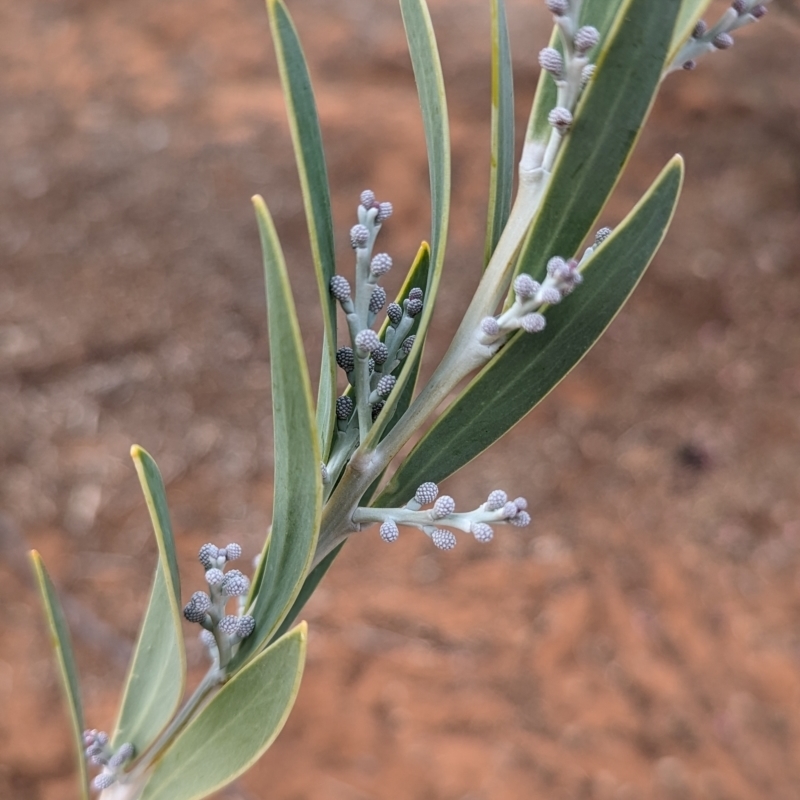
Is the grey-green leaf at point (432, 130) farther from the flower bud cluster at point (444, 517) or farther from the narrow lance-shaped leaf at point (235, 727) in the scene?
the narrow lance-shaped leaf at point (235, 727)

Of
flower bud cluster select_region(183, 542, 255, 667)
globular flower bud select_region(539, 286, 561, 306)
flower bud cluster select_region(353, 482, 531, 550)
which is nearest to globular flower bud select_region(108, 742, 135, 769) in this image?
flower bud cluster select_region(183, 542, 255, 667)

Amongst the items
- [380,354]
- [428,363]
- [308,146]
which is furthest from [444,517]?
[428,363]

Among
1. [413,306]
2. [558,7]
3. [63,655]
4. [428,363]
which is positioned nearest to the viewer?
[558,7]

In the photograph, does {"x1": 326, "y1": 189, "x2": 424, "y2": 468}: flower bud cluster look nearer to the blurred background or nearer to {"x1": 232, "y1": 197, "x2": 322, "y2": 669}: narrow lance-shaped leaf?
{"x1": 232, "y1": 197, "x2": 322, "y2": 669}: narrow lance-shaped leaf

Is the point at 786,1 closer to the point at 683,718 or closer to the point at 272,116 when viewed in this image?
the point at 272,116

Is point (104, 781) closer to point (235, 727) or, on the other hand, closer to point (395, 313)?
point (235, 727)

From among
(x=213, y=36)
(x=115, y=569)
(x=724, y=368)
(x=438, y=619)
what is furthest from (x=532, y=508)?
(x=213, y=36)
